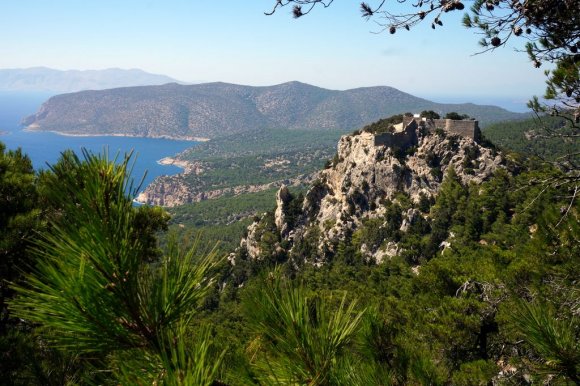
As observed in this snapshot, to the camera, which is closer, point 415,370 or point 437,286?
point 415,370

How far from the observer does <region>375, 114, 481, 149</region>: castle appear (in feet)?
124

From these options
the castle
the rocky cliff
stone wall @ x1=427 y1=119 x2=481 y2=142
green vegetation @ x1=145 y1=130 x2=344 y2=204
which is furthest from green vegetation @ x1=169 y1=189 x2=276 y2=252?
stone wall @ x1=427 y1=119 x2=481 y2=142

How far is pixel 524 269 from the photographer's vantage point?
8.32m

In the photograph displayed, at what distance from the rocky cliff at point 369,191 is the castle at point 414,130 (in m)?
0.70

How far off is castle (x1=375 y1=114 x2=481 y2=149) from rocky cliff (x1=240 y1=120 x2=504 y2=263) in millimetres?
696

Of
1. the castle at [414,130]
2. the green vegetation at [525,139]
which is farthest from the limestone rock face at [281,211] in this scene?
the green vegetation at [525,139]

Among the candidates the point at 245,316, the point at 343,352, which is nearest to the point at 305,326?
the point at 245,316

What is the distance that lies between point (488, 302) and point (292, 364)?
8.20m

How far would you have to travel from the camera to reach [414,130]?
40.4 meters

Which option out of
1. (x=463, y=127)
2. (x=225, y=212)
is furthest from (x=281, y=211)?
(x=225, y=212)

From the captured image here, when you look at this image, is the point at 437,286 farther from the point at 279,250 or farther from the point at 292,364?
the point at 279,250

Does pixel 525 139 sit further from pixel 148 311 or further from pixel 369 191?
pixel 148 311

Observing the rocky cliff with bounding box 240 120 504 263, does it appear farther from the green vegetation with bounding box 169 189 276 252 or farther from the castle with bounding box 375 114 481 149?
the green vegetation with bounding box 169 189 276 252

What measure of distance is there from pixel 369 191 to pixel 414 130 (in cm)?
832
